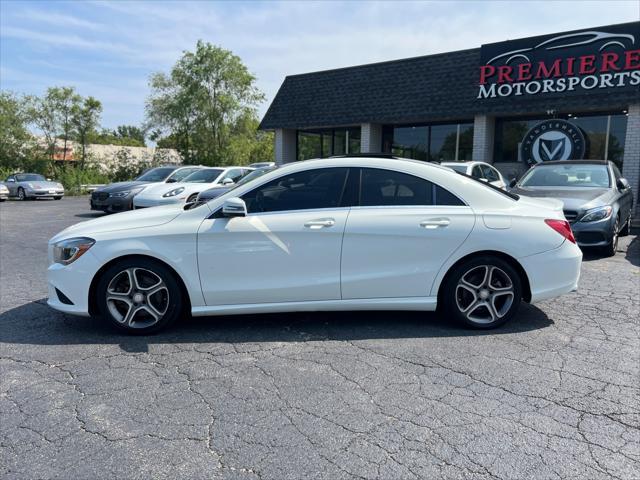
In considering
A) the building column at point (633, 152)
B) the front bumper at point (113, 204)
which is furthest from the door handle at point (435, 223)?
the building column at point (633, 152)

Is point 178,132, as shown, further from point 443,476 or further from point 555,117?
point 443,476

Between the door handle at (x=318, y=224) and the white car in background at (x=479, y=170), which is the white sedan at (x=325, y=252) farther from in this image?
the white car in background at (x=479, y=170)

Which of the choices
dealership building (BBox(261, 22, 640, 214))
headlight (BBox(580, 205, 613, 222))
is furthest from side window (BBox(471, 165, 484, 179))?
dealership building (BBox(261, 22, 640, 214))

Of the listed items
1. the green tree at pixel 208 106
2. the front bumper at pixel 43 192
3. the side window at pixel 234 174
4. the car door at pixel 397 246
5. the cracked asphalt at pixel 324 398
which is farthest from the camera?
the green tree at pixel 208 106

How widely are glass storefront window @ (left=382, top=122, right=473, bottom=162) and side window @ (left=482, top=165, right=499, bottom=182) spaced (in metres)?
4.17

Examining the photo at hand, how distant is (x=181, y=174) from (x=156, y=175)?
108 centimetres

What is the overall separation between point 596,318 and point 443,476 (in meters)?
3.18

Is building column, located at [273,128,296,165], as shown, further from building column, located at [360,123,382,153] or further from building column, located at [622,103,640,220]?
building column, located at [622,103,640,220]

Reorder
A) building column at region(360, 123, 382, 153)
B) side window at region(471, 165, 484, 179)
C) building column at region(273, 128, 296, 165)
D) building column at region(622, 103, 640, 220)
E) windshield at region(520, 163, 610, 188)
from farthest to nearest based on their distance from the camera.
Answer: building column at region(273, 128, 296, 165)
building column at region(360, 123, 382, 153)
building column at region(622, 103, 640, 220)
side window at region(471, 165, 484, 179)
windshield at region(520, 163, 610, 188)

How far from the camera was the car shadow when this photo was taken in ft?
13.9

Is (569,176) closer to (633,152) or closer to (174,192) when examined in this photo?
(633,152)

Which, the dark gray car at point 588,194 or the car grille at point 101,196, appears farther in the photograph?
A: the car grille at point 101,196

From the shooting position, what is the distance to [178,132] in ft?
113

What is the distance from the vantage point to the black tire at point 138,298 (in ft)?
13.8
